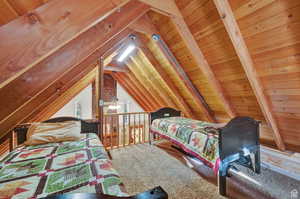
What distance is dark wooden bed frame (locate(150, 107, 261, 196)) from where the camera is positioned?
1715mm

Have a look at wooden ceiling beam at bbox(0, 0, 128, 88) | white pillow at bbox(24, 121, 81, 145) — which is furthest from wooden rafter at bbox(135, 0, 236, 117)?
white pillow at bbox(24, 121, 81, 145)

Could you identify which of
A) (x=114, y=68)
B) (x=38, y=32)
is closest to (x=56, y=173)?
(x=38, y=32)

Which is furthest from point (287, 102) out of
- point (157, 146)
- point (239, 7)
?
point (157, 146)

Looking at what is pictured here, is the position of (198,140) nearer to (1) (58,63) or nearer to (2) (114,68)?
(1) (58,63)

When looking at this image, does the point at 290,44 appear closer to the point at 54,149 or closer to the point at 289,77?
the point at 289,77

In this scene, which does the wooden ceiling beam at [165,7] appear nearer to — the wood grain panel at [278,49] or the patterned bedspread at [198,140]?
the wood grain panel at [278,49]

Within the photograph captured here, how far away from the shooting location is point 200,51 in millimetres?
2320

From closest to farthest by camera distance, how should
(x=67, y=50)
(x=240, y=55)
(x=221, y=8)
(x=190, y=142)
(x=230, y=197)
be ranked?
(x=67, y=50)
(x=221, y=8)
(x=230, y=197)
(x=240, y=55)
(x=190, y=142)

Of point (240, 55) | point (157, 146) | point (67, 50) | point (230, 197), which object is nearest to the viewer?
point (67, 50)

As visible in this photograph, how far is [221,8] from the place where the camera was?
1529 mm

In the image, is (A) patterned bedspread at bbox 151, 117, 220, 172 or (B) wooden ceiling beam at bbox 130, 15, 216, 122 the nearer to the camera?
(A) patterned bedspread at bbox 151, 117, 220, 172

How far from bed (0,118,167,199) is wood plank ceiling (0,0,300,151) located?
55 cm

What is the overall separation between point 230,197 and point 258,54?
1907 millimetres

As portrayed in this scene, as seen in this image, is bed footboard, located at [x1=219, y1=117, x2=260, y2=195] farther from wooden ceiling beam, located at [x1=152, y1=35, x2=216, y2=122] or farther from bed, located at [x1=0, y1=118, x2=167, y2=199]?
bed, located at [x1=0, y1=118, x2=167, y2=199]
